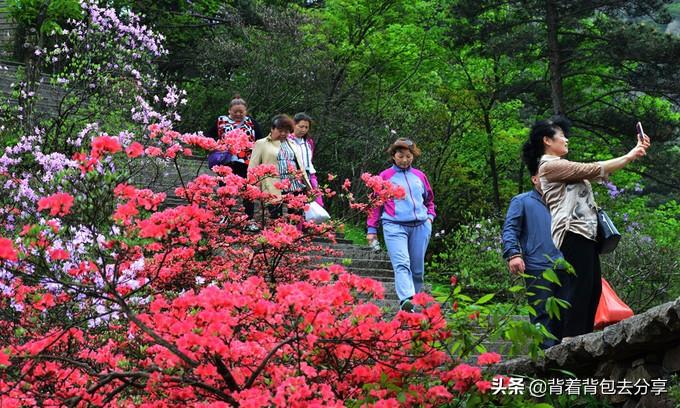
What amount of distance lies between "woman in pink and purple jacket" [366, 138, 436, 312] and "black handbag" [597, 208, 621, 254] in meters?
2.20

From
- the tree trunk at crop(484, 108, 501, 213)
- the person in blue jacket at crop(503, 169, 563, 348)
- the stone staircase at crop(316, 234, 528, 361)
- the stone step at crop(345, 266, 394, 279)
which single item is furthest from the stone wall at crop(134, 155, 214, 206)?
the tree trunk at crop(484, 108, 501, 213)

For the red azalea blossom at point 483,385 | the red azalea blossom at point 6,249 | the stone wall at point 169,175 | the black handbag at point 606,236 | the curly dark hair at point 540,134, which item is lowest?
the red azalea blossom at point 483,385

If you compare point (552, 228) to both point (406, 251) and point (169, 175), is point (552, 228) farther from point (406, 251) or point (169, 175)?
point (169, 175)

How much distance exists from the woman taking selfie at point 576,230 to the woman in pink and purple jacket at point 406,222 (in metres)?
1.99

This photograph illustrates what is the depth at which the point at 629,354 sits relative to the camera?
13.7 ft

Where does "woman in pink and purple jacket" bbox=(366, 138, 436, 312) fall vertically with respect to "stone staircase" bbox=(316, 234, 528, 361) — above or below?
above

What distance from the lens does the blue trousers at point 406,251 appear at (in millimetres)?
7156

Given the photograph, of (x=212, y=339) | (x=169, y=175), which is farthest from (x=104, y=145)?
(x=169, y=175)

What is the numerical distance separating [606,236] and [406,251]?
2329mm

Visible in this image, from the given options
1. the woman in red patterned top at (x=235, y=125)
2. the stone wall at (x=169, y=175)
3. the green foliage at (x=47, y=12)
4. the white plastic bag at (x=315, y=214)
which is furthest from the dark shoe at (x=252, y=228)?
the green foliage at (x=47, y=12)

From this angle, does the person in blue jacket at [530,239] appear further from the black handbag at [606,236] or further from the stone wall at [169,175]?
the stone wall at [169,175]

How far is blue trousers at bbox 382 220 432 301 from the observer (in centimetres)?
716

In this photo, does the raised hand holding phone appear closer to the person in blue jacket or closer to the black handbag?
the black handbag

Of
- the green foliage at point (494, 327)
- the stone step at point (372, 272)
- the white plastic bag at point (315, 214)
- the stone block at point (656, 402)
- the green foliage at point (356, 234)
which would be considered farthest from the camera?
the green foliage at point (356, 234)
